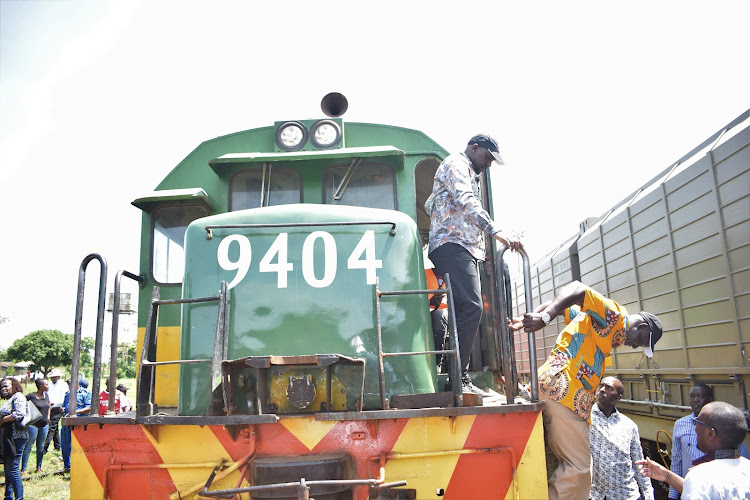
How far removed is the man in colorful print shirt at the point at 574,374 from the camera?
9.95ft

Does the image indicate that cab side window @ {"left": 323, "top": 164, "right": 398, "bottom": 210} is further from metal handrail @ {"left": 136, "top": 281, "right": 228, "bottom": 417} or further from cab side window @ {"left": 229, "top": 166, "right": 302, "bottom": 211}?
metal handrail @ {"left": 136, "top": 281, "right": 228, "bottom": 417}

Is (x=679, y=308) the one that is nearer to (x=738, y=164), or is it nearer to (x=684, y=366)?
(x=684, y=366)

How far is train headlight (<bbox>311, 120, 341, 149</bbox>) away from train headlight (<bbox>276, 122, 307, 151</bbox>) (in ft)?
0.29

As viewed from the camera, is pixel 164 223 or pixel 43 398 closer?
pixel 164 223

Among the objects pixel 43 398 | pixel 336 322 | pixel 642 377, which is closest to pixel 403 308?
pixel 336 322

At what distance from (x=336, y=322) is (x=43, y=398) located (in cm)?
785

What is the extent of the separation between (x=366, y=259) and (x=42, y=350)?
153ft

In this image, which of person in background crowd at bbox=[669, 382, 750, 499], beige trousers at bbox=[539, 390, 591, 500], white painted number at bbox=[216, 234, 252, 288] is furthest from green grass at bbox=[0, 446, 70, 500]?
person in background crowd at bbox=[669, 382, 750, 499]

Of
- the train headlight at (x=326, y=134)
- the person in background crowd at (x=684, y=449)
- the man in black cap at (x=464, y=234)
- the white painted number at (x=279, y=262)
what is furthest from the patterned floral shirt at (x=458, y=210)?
the person in background crowd at (x=684, y=449)

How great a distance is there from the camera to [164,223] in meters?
4.45

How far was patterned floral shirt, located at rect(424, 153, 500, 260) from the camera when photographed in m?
3.46

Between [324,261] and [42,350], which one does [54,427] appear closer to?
[324,261]

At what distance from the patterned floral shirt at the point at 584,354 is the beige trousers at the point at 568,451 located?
0.06 metres

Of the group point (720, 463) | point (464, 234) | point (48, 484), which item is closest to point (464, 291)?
point (464, 234)
